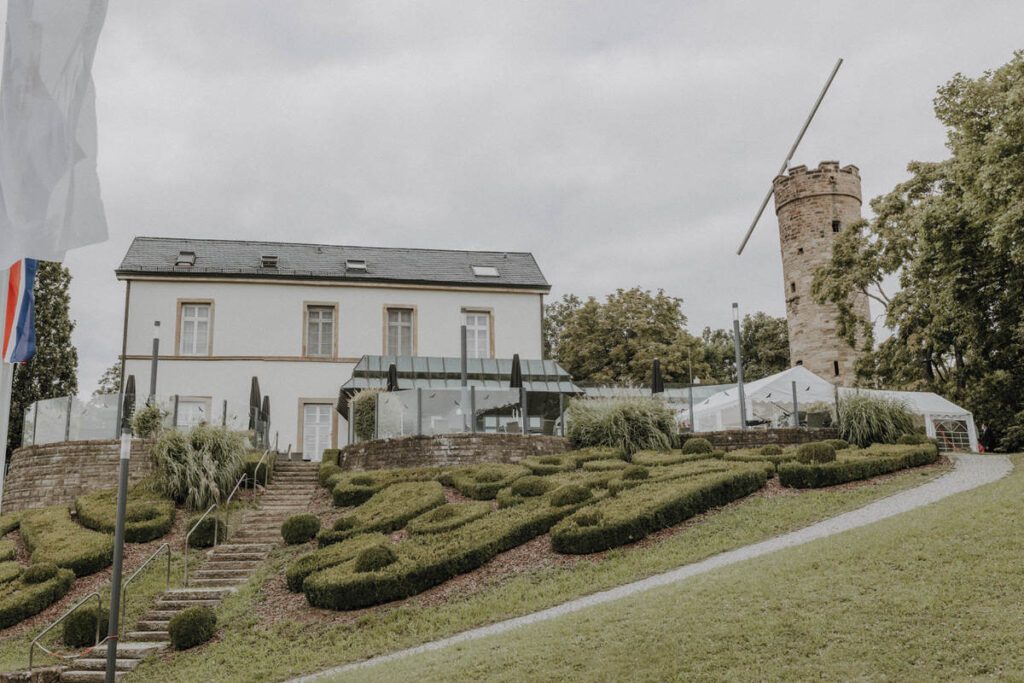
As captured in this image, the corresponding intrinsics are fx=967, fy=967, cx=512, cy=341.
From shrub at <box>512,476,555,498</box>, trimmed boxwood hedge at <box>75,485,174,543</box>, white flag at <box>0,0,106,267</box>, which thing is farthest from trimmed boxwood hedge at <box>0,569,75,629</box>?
white flag at <box>0,0,106,267</box>

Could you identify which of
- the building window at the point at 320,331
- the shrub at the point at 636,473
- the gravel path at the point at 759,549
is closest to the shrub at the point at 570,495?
the shrub at the point at 636,473

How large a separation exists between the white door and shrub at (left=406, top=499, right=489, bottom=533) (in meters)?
15.2

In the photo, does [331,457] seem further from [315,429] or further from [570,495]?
[570,495]

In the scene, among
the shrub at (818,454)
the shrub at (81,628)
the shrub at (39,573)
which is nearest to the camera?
the shrub at (81,628)

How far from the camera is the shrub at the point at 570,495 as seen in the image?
18312 millimetres

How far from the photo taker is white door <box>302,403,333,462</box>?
110 feet

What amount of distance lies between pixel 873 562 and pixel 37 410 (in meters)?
21.3

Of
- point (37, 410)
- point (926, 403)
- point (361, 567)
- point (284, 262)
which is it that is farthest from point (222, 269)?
point (926, 403)

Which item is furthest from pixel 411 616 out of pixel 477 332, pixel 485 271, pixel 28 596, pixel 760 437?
pixel 485 271

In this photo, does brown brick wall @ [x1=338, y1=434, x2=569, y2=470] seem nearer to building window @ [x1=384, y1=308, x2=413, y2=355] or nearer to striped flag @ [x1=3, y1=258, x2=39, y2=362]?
building window @ [x1=384, y1=308, x2=413, y2=355]

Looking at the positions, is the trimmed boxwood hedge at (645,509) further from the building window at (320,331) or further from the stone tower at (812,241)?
the stone tower at (812,241)

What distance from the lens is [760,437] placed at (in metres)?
25.5

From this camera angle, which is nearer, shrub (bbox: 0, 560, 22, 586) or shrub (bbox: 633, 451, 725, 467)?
shrub (bbox: 0, 560, 22, 586)

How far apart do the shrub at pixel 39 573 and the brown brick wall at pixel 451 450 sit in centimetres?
819
